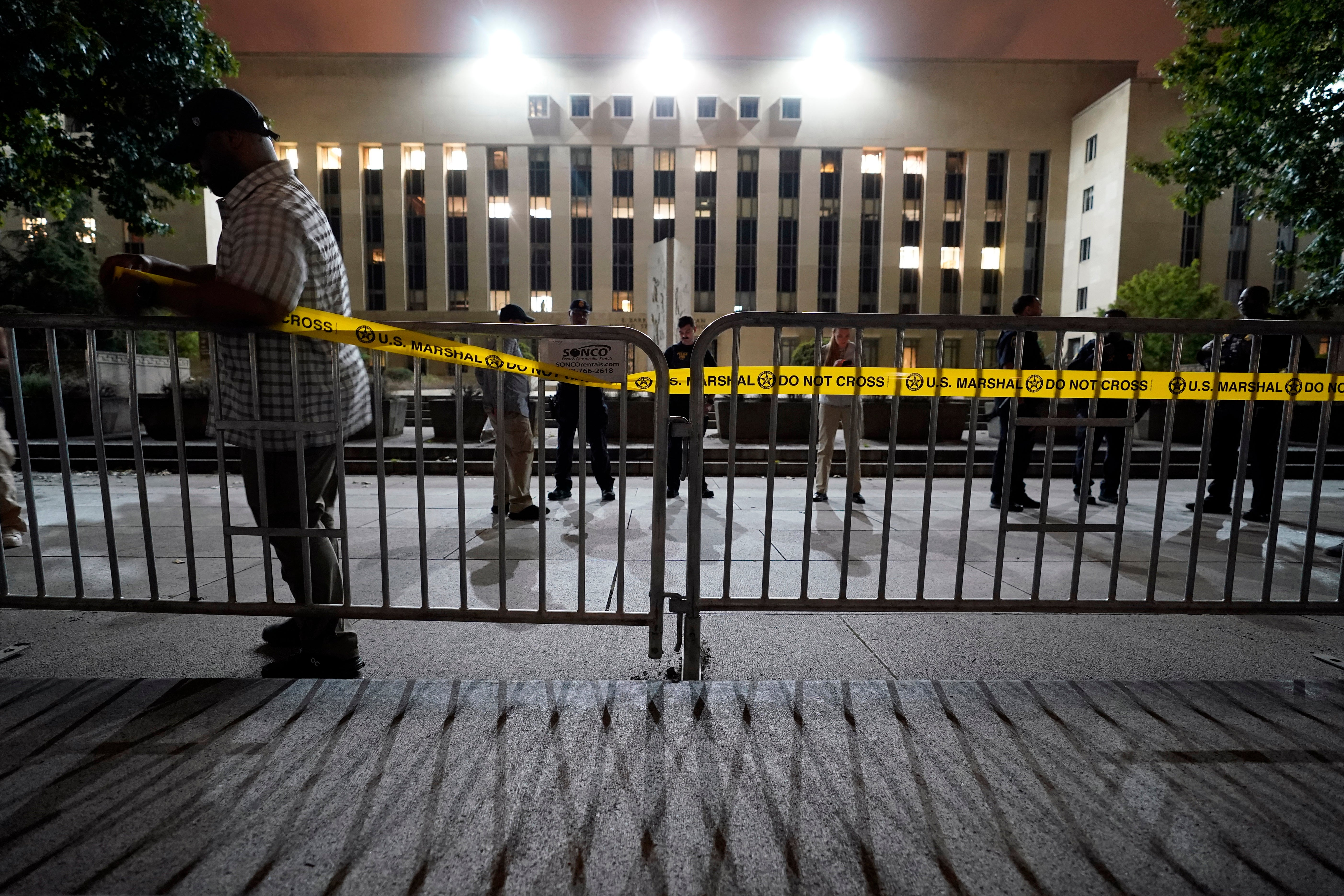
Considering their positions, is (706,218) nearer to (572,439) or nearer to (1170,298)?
(1170,298)

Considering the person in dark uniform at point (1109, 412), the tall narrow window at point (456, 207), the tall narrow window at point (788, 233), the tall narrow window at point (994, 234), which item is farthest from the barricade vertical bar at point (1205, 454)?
the tall narrow window at point (994, 234)

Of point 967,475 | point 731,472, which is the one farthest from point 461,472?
point 967,475

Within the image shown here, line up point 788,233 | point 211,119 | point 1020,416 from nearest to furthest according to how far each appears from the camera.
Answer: point 211,119, point 1020,416, point 788,233

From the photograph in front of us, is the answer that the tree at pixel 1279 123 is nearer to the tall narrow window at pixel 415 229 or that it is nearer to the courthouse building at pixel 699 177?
the courthouse building at pixel 699 177

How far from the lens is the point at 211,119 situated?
2455mm

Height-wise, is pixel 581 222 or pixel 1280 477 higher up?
pixel 581 222

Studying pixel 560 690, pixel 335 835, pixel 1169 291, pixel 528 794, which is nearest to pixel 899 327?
pixel 560 690

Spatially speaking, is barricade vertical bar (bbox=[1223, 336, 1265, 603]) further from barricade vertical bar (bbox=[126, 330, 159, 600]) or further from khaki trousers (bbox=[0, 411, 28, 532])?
khaki trousers (bbox=[0, 411, 28, 532])

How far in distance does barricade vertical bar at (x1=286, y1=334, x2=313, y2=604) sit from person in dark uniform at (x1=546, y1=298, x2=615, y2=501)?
3.68 metres

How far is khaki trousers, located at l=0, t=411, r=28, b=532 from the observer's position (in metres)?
4.53

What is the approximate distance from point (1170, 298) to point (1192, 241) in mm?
10477

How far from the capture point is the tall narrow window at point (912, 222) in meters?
45.2

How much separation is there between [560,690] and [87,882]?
53.7 inches

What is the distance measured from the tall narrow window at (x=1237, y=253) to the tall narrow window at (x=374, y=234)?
56521 mm
